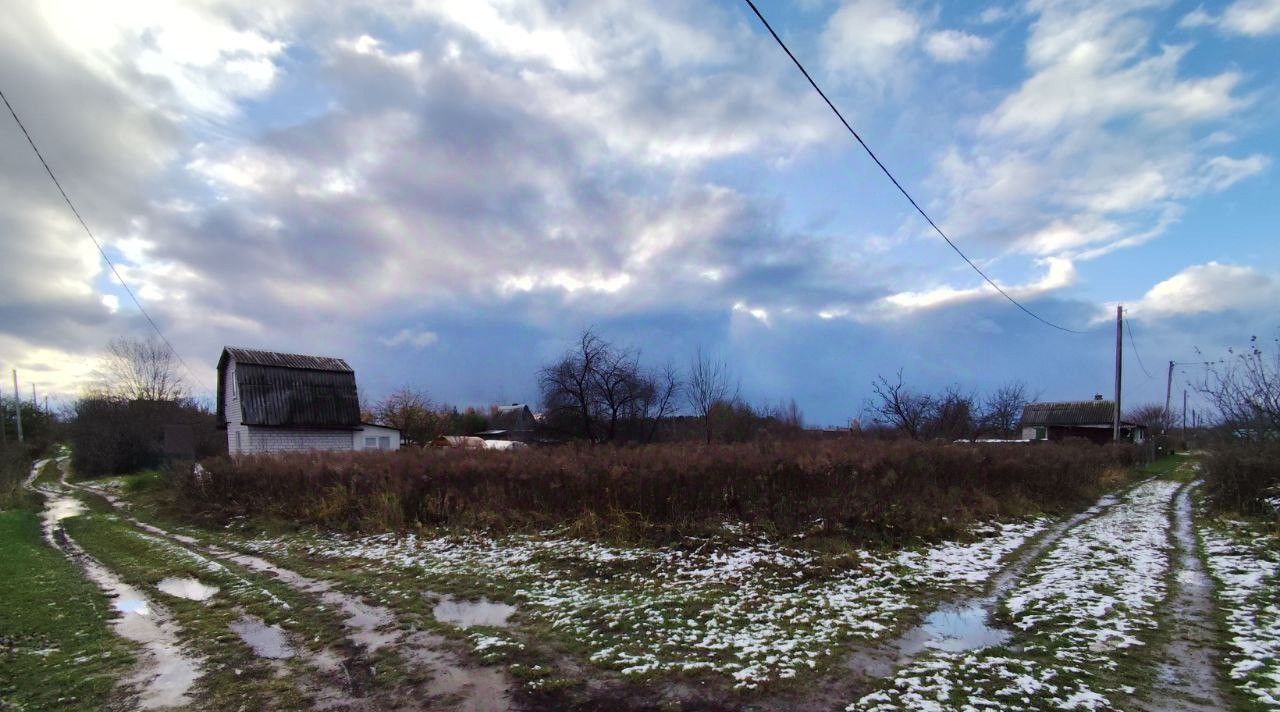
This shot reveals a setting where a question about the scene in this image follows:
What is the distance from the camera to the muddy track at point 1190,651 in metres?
4.44

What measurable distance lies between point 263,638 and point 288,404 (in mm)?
25793

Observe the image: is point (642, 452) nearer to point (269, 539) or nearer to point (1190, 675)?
point (269, 539)

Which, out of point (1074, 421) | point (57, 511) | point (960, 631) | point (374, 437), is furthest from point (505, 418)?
point (960, 631)

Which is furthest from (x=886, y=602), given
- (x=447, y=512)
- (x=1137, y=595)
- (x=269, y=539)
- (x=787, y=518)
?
(x=269, y=539)

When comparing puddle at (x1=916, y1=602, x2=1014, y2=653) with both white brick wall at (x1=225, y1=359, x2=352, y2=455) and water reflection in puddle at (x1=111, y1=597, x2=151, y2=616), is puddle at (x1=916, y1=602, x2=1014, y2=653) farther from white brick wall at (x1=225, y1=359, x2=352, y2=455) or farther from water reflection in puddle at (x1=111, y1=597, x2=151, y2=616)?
white brick wall at (x1=225, y1=359, x2=352, y2=455)

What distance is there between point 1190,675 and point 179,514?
20.1 metres

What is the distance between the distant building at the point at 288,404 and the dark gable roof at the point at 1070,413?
60.9 metres

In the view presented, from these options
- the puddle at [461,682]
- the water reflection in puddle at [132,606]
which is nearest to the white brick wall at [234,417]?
the water reflection in puddle at [132,606]

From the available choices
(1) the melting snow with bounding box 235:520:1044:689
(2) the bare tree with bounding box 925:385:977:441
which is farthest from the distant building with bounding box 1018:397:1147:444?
(1) the melting snow with bounding box 235:520:1044:689

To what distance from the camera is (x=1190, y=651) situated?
5.41m

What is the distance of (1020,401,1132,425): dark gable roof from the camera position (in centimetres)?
6034

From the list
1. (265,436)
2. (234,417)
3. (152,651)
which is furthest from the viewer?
(234,417)

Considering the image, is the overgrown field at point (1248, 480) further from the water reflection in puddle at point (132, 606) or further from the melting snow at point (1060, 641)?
the water reflection in puddle at point (132, 606)

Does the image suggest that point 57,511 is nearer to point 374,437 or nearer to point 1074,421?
point 374,437
